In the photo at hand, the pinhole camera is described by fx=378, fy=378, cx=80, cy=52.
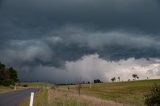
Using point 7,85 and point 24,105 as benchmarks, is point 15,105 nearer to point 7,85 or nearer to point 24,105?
point 24,105

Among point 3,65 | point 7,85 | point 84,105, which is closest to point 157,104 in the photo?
point 84,105

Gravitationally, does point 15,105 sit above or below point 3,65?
below

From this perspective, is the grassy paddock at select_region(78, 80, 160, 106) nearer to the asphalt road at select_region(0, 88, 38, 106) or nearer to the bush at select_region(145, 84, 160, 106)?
the bush at select_region(145, 84, 160, 106)

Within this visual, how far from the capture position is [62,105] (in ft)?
113

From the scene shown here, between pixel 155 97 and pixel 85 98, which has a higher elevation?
pixel 85 98

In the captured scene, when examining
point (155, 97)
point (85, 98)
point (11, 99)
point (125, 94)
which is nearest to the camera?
point (155, 97)

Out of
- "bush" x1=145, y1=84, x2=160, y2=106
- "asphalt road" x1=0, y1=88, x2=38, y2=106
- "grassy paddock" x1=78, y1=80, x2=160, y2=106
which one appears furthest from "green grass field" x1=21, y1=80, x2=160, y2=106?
"bush" x1=145, y1=84, x2=160, y2=106

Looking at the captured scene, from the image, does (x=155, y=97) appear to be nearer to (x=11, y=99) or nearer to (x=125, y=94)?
(x=11, y=99)

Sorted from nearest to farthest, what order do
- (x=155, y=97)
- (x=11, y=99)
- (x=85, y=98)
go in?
(x=155, y=97)
(x=11, y=99)
(x=85, y=98)

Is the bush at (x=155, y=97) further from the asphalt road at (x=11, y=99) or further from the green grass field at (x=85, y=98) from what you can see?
the asphalt road at (x=11, y=99)

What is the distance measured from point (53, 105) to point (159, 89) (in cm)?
952

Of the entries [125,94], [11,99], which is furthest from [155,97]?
[125,94]

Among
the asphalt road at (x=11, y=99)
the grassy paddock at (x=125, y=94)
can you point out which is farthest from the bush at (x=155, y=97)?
the asphalt road at (x=11, y=99)

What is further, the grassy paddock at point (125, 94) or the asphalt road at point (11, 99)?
the grassy paddock at point (125, 94)
